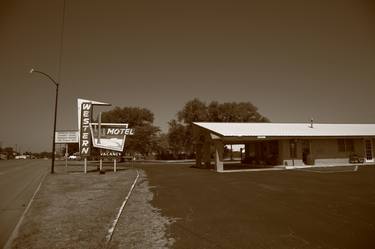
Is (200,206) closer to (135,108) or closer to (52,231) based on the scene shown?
(52,231)

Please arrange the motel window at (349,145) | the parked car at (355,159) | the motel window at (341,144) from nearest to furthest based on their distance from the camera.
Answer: the parked car at (355,159), the motel window at (341,144), the motel window at (349,145)

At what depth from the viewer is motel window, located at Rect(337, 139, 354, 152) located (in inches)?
1233

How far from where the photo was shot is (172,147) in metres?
68.9

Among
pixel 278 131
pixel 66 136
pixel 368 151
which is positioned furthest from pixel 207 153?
pixel 66 136

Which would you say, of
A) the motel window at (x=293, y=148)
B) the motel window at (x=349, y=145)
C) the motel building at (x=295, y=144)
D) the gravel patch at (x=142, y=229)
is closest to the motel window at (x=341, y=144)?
the motel building at (x=295, y=144)

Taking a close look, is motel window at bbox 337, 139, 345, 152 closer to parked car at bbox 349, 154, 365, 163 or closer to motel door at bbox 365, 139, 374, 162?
parked car at bbox 349, 154, 365, 163

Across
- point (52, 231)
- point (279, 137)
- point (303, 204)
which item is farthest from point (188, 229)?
point (279, 137)

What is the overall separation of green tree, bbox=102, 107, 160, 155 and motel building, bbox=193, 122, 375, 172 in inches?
1200

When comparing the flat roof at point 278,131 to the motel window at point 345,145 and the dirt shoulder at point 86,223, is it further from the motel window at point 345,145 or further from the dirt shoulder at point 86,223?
the dirt shoulder at point 86,223

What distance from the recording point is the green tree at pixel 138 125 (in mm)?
61875

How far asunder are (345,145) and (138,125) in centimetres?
4480

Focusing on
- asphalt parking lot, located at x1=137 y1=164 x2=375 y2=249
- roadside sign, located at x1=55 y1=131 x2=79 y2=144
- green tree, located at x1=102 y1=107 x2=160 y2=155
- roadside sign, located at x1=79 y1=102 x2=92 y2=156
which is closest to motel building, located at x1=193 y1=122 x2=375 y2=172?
roadside sign, located at x1=79 y1=102 x2=92 y2=156

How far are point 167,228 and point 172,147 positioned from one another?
6129cm

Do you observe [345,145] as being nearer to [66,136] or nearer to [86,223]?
[86,223]
